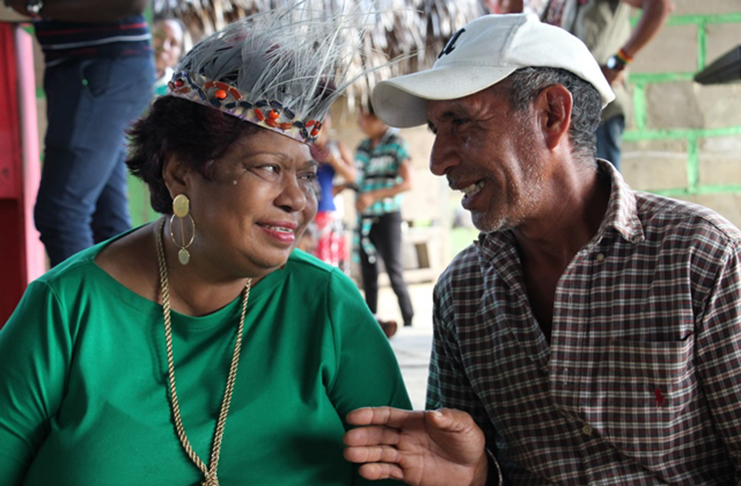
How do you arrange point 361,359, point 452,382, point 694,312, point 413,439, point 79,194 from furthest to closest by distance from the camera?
point 79,194
point 452,382
point 361,359
point 413,439
point 694,312

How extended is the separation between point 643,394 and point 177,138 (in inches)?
43.0

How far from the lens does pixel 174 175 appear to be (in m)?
1.69

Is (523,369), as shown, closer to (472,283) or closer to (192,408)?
(472,283)

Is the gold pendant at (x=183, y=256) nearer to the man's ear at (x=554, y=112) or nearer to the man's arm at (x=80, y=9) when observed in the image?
the man's ear at (x=554, y=112)

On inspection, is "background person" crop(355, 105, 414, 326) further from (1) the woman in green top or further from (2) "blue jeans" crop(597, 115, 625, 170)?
(1) the woman in green top

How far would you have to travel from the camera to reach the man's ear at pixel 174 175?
5.48 feet

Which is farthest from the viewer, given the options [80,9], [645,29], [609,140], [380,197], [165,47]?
[380,197]

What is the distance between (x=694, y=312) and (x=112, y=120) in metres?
1.96

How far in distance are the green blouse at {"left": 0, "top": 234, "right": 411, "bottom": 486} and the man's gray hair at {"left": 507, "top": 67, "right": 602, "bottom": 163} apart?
0.58 m

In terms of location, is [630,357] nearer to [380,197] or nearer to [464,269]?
[464,269]

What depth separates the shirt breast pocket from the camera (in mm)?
1460

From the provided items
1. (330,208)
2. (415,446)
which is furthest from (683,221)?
(330,208)

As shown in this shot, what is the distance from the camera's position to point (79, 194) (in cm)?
256

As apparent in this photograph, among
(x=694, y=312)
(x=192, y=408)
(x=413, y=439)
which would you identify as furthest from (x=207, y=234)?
(x=694, y=312)
